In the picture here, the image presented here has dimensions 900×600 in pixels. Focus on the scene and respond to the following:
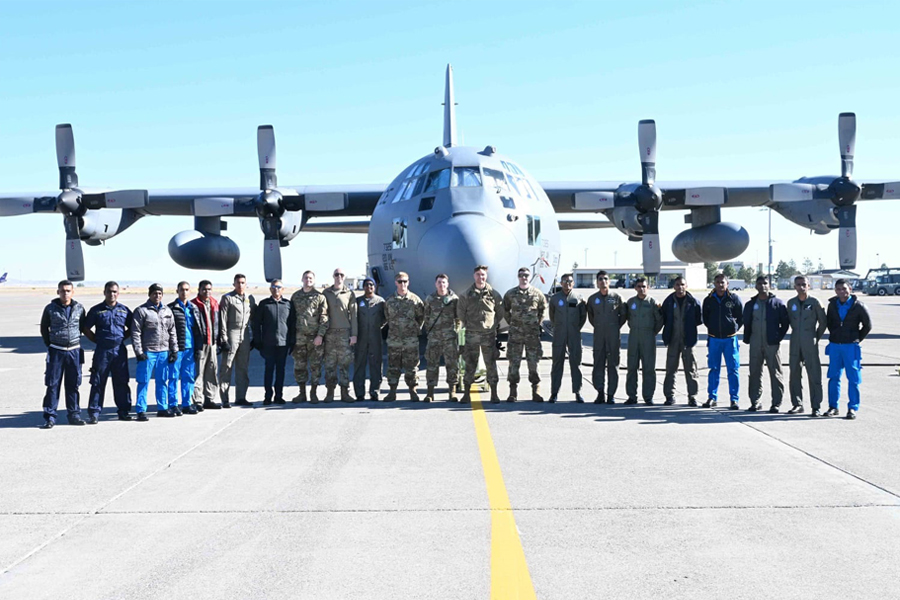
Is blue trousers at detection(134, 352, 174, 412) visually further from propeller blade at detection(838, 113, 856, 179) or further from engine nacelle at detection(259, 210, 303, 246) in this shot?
propeller blade at detection(838, 113, 856, 179)

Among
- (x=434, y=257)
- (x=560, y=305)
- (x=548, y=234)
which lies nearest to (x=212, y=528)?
(x=560, y=305)

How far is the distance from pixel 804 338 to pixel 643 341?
77.7 inches

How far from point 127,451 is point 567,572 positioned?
501cm

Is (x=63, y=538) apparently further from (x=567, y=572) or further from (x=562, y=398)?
(x=562, y=398)

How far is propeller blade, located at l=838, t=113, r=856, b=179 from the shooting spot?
20312 millimetres

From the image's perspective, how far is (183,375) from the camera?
32.2 ft

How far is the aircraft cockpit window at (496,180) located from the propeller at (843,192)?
9988 millimetres

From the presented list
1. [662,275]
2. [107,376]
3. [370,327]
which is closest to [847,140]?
[370,327]

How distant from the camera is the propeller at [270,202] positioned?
19.4m

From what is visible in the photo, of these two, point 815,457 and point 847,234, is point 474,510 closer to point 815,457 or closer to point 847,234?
point 815,457

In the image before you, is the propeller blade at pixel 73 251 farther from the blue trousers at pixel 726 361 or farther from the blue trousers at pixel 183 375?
the blue trousers at pixel 726 361

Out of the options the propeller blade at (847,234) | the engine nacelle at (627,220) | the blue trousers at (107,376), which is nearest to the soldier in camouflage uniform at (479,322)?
the blue trousers at (107,376)

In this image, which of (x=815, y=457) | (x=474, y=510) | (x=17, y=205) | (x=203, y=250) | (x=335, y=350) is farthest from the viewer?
(x=203, y=250)

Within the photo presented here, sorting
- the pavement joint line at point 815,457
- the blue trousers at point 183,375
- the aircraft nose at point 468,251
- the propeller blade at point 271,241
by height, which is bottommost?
the pavement joint line at point 815,457
